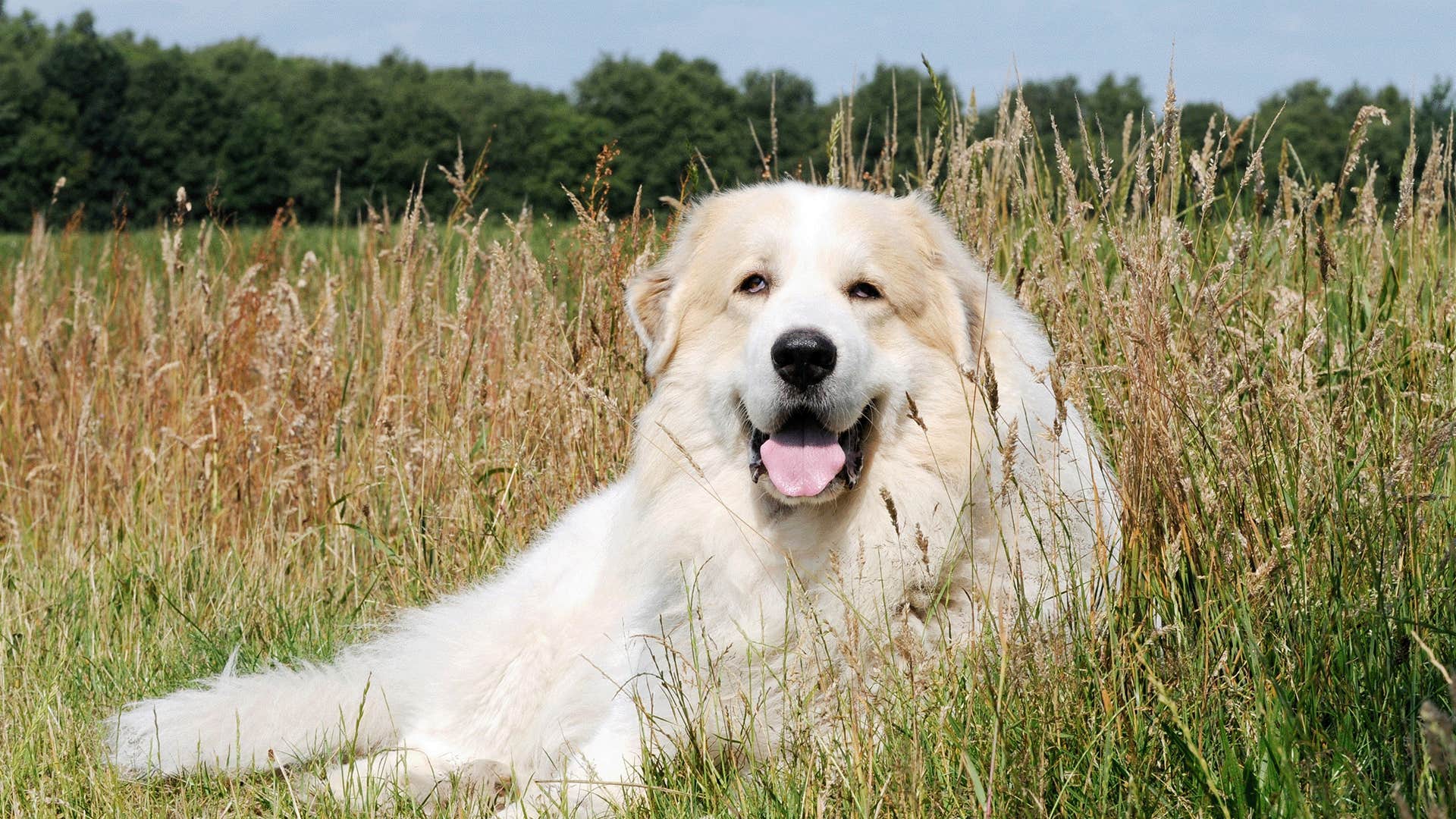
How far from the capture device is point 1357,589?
1998 millimetres

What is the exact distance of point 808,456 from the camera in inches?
98.9

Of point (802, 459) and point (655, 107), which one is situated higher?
point (655, 107)

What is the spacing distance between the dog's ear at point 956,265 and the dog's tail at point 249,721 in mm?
1625

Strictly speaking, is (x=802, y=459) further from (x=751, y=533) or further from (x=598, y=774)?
(x=598, y=774)

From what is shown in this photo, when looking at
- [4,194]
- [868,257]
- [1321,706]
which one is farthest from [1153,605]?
[4,194]

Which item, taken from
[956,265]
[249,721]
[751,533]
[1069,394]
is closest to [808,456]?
[751,533]

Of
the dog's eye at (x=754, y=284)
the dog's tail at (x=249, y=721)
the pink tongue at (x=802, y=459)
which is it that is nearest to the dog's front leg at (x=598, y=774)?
the dog's tail at (x=249, y=721)

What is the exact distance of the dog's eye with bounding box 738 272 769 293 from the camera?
2.66 m

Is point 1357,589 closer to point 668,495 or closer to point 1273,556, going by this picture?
point 1273,556

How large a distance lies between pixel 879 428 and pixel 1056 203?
7.34 feet

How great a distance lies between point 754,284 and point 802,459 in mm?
455

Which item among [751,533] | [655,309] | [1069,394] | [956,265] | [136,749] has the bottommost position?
[136,749]

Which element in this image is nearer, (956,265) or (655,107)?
(956,265)

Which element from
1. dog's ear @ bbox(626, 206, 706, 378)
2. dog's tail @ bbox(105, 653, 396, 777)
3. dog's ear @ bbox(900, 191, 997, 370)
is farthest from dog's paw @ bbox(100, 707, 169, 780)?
dog's ear @ bbox(900, 191, 997, 370)
